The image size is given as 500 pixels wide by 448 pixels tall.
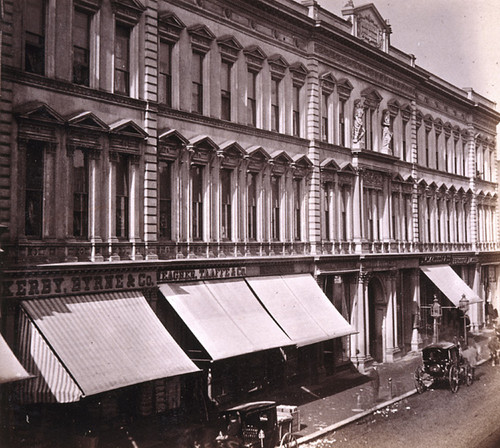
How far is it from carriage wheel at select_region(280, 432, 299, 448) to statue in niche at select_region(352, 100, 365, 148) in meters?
17.5

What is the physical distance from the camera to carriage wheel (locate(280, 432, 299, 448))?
17.7m

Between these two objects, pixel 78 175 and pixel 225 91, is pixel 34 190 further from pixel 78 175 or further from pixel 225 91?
pixel 225 91

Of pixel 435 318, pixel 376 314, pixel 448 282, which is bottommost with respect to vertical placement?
pixel 435 318

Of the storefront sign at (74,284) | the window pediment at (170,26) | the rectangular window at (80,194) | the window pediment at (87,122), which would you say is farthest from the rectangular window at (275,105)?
the rectangular window at (80,194)

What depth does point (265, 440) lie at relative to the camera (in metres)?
17.1

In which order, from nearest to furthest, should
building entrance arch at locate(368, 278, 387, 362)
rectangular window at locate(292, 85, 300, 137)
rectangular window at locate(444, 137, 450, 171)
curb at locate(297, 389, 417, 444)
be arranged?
curb at locate(297, 389, 417, 444) → rectangular window at locate(292, 85, 300, 137) → building entrance arch at locate(368, 278, 387, 362) → rectangular window at locate(444, 137, 450, 171)

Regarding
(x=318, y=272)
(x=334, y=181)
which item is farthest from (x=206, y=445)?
(x=334, y=181)

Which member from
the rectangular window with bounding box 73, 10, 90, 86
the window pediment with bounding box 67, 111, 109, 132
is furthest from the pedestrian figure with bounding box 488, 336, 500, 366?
the rectangular window with bounding box 73, 10, 90, 86

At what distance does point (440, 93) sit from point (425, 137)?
3.55 meters

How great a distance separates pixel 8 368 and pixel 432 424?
45.1 feet

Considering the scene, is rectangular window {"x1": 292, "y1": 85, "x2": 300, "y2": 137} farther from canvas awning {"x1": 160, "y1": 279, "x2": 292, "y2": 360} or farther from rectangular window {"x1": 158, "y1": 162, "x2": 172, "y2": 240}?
rectangular window {"x1": 158, "y1": 162, "x2": 172, "y2": 240}

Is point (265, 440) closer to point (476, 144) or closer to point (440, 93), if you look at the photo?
point (440, 93)

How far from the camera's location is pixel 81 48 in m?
18.8

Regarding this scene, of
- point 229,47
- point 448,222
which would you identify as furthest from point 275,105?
point 448,222
